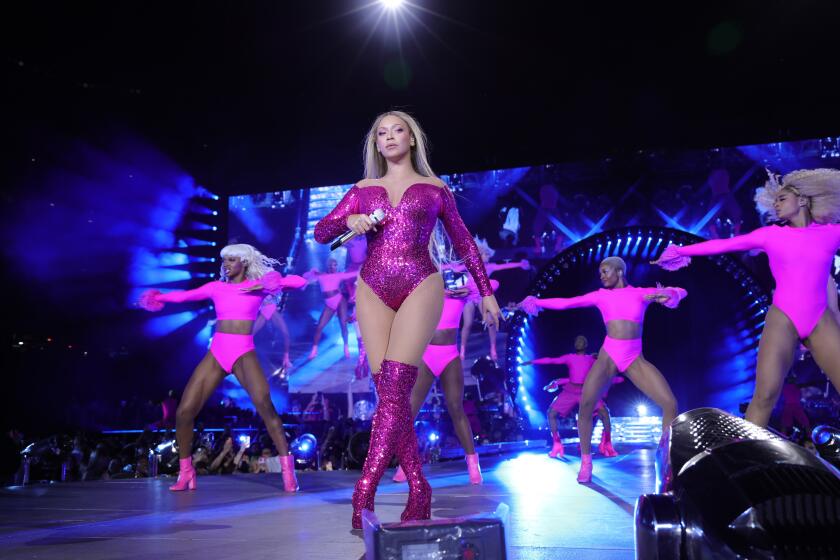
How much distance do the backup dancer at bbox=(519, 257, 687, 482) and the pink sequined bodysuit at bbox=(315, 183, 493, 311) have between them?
2.85 metres

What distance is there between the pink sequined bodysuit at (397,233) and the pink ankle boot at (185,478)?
3.36 metres

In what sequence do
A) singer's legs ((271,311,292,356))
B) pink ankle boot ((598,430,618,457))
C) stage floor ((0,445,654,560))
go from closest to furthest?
stage floor ((0,445,654,560)), pink ankle boot ((598,430,618,457)), singer's legs ((271,311,292,356))

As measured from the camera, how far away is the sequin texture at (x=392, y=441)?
2877 mm

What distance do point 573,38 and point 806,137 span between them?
597 cm

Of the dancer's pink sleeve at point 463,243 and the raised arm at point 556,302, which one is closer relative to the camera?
the dancer's pink sleeve at point 463,243

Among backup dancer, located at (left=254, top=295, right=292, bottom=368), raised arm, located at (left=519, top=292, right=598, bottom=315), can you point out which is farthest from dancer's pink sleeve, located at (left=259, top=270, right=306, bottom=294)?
backup dancer, located at (left=254, top=295, right=292, bottom=368)

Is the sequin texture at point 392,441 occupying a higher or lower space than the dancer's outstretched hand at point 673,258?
lower

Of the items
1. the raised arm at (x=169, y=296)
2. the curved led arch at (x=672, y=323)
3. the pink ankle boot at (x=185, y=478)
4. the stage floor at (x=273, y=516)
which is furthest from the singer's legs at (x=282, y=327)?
the pink ankle boot at (x=185, y=478)

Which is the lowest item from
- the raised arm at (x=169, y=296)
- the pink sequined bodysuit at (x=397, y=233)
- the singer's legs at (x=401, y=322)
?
the singer's legs at (x=401, y=322)

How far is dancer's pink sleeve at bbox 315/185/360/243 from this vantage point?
10.6ft

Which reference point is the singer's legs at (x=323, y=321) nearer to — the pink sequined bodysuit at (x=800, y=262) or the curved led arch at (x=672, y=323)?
the curved led arch at (x=672, y=323)

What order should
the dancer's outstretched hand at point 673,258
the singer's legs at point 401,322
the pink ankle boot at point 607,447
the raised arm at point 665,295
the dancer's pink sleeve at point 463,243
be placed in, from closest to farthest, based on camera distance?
the singer's legs at point 401,322, the dancer's pink sleeve at point 463,243, the dancer's outstretched hand at point 673,258, the raised arm at point 665,295, the pink ankle boot at point 607,447

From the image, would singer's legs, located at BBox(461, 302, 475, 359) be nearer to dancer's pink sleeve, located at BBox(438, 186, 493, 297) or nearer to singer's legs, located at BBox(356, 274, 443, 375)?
dancer's pink sleeve, located at BBox(438, 186, 493, 297)

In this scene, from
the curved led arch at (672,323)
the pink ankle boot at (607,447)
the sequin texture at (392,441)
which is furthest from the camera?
the curved led arch at (672,323)
